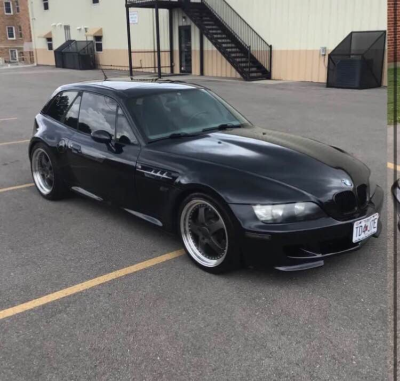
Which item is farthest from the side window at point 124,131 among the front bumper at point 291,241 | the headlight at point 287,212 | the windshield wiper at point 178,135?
the headlight at point 287,212

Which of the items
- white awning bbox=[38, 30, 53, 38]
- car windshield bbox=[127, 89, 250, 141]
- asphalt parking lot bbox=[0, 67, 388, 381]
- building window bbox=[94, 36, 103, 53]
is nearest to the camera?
asphalt parking lot bbox=[0, 67, 388, 381]

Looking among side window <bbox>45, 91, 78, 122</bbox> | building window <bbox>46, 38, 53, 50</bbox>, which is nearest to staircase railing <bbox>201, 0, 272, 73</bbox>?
side window <bbox>45, 91, 78, 122</bbox>

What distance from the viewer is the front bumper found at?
3.27 meters

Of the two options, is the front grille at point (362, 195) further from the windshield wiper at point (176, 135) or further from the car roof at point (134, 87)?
the car roof at point (134, 87)

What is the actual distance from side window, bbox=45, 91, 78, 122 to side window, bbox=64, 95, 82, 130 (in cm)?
9

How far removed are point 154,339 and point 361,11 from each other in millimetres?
17052

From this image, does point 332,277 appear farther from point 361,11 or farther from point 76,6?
point 76,6

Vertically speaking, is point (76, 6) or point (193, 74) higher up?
point (76, 6)

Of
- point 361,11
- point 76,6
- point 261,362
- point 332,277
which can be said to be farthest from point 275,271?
point 76,6

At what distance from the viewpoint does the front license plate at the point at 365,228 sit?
3457 mm

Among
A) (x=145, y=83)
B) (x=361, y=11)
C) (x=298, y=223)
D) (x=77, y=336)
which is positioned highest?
(x=361, y=11)

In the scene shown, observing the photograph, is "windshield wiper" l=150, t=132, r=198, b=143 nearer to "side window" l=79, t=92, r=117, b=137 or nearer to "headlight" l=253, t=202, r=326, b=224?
"side window" l=79, t=92, r=117, b=137

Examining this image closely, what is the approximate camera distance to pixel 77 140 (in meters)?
4.99

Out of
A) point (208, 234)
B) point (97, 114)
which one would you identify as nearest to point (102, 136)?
point (97, 114)
